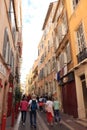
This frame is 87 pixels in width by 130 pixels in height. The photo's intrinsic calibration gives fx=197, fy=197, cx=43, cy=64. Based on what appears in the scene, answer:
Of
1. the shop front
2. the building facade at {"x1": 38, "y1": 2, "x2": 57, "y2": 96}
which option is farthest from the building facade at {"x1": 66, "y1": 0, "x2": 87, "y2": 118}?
the building facade at {"x1": 38, "y1": 2, "x2": 57, "y2": 96}

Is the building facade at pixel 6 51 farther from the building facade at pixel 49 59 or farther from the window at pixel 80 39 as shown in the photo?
the building facade at pixel 49 59

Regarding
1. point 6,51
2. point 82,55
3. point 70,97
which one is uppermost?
point 6,51

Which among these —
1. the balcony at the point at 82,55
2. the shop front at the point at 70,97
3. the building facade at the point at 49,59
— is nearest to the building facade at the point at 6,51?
the shop front at the point at 70,97

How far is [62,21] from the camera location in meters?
21.6

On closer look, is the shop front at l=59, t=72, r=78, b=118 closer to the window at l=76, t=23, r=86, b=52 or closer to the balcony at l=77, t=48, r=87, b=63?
the balcony at l=77, t=48, r=87, b=63

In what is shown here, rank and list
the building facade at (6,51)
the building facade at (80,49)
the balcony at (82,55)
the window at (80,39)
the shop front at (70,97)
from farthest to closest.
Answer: the shop front at (70,97)
the window at (80,39)
the building facade at (80,49)
the balcony at (82,55)
the building facade at (6,51)

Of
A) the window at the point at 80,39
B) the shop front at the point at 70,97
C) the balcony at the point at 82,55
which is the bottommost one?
the shop front at the point at 70,97

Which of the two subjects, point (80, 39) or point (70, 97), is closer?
point (80, 39)

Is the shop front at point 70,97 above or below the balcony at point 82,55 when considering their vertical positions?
below

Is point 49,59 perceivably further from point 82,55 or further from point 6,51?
point 6,51

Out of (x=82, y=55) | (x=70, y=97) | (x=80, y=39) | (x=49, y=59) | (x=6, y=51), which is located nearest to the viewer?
(x=6, y=51)

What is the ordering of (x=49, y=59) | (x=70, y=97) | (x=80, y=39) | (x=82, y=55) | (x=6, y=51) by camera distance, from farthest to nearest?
(x=49, y=59), (x=70, y=97), (x=80, y=39), (x=82, y=55), (x=6, y=51)

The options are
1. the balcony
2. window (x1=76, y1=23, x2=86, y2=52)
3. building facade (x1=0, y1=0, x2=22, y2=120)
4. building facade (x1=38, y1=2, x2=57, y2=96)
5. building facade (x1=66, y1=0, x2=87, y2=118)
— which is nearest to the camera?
building facade (x1=0, y1=0, x2=22, y2=120)

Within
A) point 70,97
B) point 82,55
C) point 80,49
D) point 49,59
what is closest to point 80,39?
point 80,49
